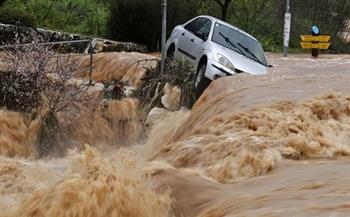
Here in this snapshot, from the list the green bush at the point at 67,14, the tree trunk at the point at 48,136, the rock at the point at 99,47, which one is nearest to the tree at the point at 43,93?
the tree trunk at the point at 48,136

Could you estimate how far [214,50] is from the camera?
45.0ft

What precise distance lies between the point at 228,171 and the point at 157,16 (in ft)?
59.1

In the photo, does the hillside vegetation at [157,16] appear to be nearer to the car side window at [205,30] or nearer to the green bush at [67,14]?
the green bush at [67,14]

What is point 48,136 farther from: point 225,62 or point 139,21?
point 139,21

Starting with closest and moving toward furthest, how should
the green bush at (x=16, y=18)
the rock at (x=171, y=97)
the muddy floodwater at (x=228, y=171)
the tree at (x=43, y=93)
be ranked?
the muddy floodwater at (x=228, y=171)
the tree at (x=43, y=93)
the rock at (x=171, y=97)
the green bush at (x=16, y=18)

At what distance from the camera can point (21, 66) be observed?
12.9 metres

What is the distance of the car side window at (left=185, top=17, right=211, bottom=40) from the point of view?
47.7ft

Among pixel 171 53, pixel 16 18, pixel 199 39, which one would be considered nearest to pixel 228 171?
pixel 199 39

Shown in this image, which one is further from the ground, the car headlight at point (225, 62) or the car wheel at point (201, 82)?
the car headlight at point (225, 62)

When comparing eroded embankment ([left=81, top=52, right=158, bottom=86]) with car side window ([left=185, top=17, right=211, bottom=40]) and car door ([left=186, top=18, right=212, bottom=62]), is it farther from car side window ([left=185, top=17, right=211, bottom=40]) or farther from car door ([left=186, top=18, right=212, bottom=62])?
car door ([left=186, top=18, right=212, bottom=62])

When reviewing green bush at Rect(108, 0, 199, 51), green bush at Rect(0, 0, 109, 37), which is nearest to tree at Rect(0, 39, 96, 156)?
green bush at Rect(108, 0, 199, 51)

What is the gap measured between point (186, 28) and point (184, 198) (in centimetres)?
937

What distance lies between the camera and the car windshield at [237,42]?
47.3ft

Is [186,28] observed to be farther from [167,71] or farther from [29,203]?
[29,203]
